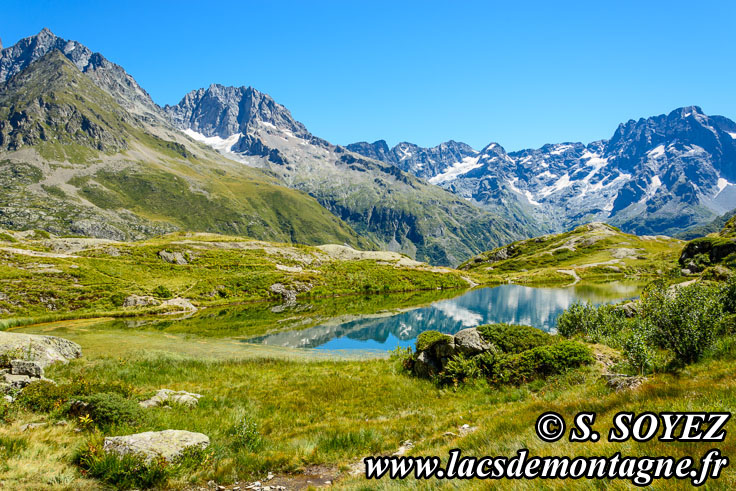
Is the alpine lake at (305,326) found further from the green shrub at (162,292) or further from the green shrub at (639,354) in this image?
the green shrub at (639,354)

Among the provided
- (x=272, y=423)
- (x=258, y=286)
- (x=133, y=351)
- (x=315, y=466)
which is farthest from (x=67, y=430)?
(x=258, y=286)

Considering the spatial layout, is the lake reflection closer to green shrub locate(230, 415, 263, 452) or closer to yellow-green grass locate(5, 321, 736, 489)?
yellow-green grass locate(5, 321, 736, 489)

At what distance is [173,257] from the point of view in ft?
370

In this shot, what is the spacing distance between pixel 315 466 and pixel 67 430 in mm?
8172

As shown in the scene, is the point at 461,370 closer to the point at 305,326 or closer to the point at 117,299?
the point at 305,326

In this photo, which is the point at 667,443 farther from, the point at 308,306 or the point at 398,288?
the point at 398,288

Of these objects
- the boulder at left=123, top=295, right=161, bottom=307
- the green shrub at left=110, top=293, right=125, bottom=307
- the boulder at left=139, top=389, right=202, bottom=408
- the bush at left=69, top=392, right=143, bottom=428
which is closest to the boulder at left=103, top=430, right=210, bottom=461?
the bush at left=69, top=392, right=143, bottom=428

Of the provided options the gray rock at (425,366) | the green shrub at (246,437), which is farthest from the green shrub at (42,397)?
the gray rock at (425,366)

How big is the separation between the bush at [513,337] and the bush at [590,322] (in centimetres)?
773

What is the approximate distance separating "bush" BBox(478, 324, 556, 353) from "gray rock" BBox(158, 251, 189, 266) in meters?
112

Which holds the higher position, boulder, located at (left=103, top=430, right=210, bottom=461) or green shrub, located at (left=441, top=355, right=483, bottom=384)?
boulder, located at (left=103, top=430, right=210, bottom=461)

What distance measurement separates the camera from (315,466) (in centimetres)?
1065

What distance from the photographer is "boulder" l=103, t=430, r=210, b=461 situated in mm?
9305

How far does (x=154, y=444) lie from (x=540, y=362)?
1722 cm
